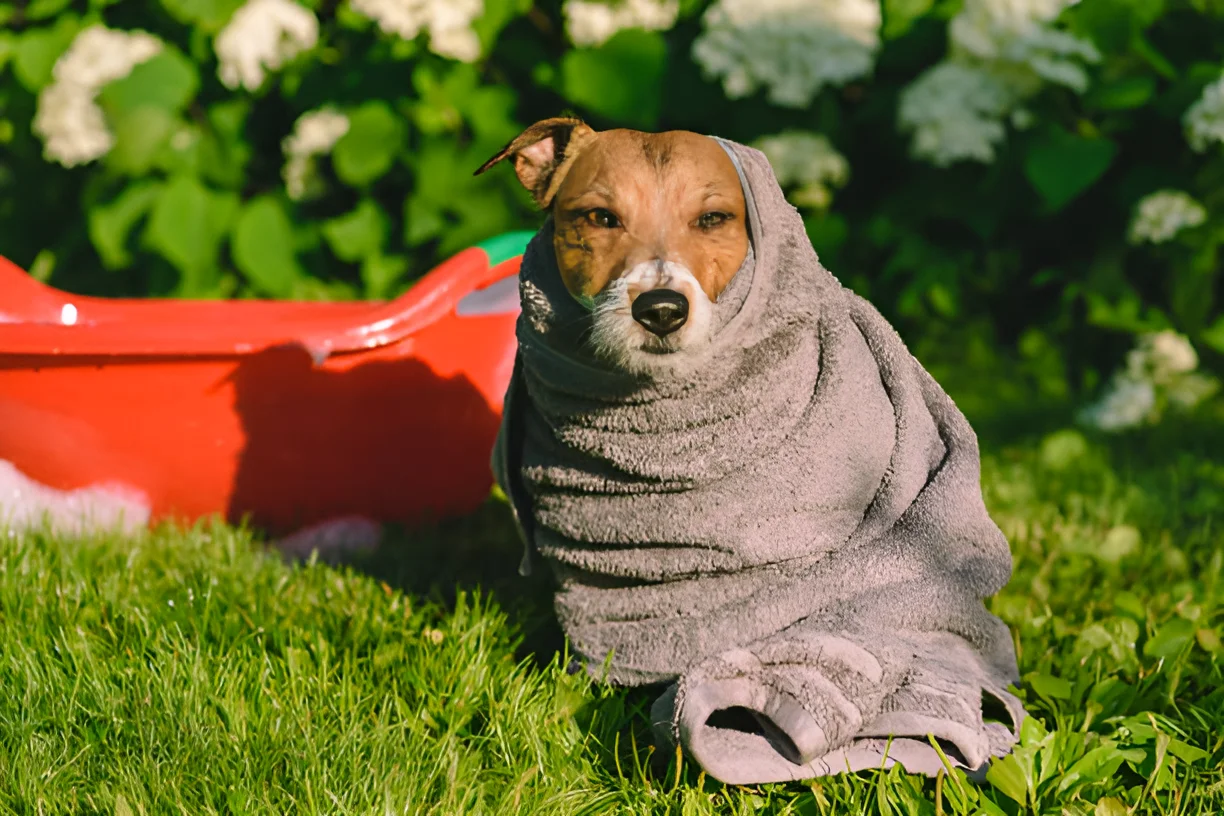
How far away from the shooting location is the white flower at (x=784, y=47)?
11.9 ft

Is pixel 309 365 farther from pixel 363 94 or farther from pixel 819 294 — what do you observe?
pixel 363 94

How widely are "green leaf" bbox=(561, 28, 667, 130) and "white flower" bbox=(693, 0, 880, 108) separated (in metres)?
0.16

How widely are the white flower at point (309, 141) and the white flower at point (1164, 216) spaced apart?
258 cm

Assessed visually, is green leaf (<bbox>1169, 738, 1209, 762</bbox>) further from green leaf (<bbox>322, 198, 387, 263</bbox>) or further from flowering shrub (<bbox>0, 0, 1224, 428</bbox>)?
green leaf (<bbox>322, 198, 387, 263</bbox>)

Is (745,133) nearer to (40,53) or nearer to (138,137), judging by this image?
(138,137)

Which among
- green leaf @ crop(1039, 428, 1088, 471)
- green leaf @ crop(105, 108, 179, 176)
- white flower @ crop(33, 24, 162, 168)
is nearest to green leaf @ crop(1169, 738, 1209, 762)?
green leaf @ crop(1039, 428, 1088, 471)

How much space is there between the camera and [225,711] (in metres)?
1.86

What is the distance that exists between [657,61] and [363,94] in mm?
1021

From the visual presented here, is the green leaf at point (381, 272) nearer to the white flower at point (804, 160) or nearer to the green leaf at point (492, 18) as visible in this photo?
the green leaf at point (492, 18)

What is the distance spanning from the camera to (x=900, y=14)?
12.6 feet

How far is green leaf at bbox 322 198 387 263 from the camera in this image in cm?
396

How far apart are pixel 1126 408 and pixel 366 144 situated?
2.63 meters

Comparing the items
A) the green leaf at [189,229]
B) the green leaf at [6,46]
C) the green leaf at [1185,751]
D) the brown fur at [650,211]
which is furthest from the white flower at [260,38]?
the green leaf at [1185,751]

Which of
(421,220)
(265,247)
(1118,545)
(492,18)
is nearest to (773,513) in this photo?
(1118,545)
